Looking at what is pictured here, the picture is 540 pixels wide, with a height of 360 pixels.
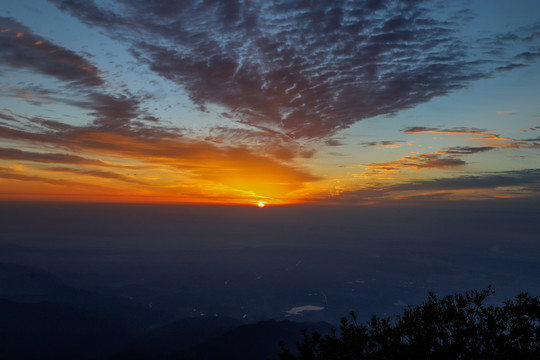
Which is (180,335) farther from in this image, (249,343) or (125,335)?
(249,343)

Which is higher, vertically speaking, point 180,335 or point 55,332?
point 180,335

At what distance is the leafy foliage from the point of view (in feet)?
36.7

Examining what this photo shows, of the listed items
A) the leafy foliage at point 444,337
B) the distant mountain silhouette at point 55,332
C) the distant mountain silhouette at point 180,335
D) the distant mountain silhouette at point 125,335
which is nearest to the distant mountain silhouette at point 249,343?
the distant mountain silhouette at point 125,335

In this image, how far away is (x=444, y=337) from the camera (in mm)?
12125

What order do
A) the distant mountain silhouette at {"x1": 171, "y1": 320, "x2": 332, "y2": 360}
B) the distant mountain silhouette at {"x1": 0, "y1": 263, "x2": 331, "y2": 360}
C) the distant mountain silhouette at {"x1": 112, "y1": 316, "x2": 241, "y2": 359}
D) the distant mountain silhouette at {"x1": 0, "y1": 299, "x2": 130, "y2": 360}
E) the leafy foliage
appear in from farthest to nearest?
the distant mountain silhouette at {"x1": 0, "y1": 299, "x2": 130, "y2": 360} < the distant mountain silhouette at {"x1": 112, "y1": 316, "x2": 241, "y2": 359} < the distant mountain silhouette at {"x1": 0, "y1": 263, "x2": 331, "y2": 360} < the distant mountain silhouette at {"x1": 171, "y1": 320, "x2": 332, "y2": 360} < the leafy foliage

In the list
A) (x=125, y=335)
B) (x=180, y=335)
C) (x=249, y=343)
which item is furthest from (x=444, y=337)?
(x=125, y=335)

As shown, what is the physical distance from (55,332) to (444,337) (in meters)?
189

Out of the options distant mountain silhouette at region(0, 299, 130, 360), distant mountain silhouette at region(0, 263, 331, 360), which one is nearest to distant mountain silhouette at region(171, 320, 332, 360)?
distant mountain silhouette at region(0, 263, 331, 360)

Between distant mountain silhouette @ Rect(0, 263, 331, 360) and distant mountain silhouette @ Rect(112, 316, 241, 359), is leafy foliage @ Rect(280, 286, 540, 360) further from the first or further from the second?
distant mountain silhouette @ Rect(112, 316, 241, 359)

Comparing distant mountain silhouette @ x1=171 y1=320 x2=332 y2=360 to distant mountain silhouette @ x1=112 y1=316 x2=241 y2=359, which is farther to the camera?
distant mountain silhouette @ x1=112 y1=316 x2=241 y2=359

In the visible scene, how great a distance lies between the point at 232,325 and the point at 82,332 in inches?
2919

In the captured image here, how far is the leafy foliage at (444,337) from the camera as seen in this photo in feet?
36.7

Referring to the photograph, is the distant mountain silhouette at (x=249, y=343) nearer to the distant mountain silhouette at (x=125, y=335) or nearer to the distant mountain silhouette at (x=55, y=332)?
the distant mountain silhouette at (x=125, y=335)

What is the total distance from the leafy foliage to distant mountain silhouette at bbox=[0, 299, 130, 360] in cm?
15133
